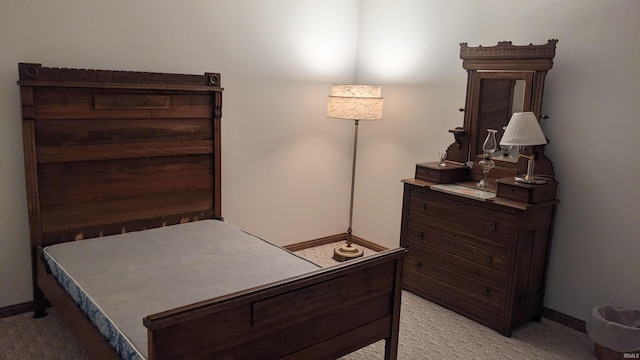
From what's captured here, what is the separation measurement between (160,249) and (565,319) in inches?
97.7

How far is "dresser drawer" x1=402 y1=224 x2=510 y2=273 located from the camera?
298 centimetres

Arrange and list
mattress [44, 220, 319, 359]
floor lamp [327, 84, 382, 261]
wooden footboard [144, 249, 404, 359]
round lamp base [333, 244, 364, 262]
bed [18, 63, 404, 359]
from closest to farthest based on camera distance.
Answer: wooden footboard [144, 249, 404, 359] < bed [18, 63, 404, 359] < mattress [44, 220, 319, 359] < floor lamp [327, 84, 382, 261] < round lamp base [333, 244, 364, 262]

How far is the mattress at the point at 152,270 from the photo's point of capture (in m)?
2.00

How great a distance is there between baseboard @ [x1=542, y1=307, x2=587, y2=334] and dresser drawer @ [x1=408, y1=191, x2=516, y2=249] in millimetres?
676

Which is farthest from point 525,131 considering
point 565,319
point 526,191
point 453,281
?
point 565,319

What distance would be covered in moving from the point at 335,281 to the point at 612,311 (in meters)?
1.78

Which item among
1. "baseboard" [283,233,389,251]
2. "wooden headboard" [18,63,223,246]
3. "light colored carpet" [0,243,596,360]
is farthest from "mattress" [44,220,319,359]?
"baseboard" [283,233,389,251]

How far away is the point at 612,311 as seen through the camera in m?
2.86

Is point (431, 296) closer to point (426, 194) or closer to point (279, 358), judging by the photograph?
point (426, 194)

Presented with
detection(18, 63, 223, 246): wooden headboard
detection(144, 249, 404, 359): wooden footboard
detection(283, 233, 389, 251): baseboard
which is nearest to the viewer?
detection(144, 249, 404, 359): wooden footboard

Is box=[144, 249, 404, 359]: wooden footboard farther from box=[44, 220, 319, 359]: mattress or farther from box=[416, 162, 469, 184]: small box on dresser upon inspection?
box=[416, 162, 469, 184]: small box on dresser

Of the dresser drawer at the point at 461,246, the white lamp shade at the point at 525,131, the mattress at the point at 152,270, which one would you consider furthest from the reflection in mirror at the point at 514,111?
the mattress at the point at 152,270

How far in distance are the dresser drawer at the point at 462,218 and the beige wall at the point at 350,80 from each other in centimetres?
49

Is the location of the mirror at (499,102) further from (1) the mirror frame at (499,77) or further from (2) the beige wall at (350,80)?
(2) the beige wall at (350,80)
